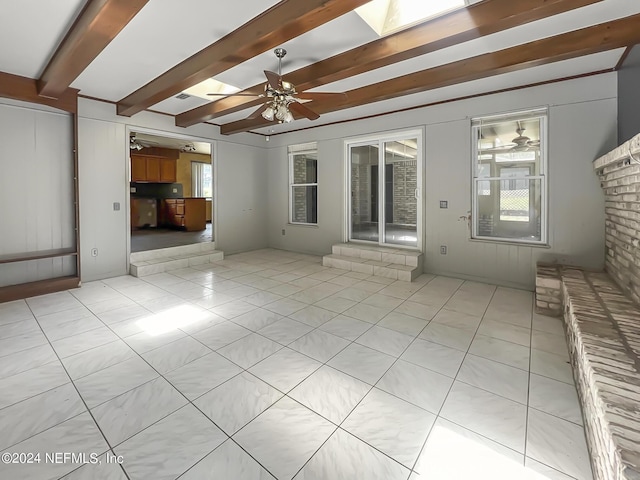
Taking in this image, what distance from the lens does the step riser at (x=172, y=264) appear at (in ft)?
16.0

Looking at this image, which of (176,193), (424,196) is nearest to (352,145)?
(424,196)

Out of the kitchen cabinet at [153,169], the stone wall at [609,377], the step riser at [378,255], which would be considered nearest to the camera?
the stone wall at [609,377]

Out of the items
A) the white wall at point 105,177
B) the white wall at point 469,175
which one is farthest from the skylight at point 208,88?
the white wall at point 469,175

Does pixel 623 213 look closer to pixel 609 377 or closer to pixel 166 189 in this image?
pixel 609 377

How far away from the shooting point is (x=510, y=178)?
426 cm

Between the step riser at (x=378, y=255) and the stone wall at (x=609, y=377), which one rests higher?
the step riser at (x=378, y=255)

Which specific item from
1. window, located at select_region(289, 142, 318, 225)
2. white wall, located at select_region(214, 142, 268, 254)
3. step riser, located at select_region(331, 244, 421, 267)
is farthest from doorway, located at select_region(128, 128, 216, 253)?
step riser, located at select_region(331, 244, 421, 267)

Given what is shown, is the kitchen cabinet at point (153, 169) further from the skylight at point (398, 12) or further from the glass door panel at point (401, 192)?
the skylight at point (398, 12)

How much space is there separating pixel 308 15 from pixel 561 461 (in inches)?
124

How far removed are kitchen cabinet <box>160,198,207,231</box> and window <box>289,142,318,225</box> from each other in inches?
150

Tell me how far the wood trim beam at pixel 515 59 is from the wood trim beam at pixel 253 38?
182 centimetres

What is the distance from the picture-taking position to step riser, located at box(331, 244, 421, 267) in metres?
4.83

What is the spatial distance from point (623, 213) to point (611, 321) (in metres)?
1.42

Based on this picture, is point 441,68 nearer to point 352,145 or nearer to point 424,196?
point 424,196
